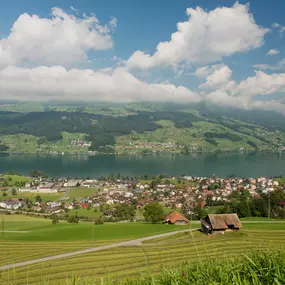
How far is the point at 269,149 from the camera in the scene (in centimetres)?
16475

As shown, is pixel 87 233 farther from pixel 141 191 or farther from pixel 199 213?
pixel 141 191

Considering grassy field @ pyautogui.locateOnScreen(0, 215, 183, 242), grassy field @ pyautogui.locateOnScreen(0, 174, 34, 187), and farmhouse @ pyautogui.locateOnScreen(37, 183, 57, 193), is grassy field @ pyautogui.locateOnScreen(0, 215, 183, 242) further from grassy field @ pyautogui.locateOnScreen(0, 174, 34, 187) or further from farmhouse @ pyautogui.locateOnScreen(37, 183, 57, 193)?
grassy field @ pyautogui.locateOnScreen(0, 174, 34, 187)

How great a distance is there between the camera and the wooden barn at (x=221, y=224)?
20922 millimetres

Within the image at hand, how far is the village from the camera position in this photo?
48562mm

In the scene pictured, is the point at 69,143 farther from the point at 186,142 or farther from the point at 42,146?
the point at 186,142

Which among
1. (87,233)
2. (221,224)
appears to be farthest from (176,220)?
(221,224)

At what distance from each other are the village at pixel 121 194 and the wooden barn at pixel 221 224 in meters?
22.2

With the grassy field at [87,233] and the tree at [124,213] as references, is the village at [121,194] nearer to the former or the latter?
the tree at [124,213]

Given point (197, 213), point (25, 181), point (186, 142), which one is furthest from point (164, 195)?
point (186, 142)

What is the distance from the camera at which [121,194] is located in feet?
213

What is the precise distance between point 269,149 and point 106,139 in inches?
4167

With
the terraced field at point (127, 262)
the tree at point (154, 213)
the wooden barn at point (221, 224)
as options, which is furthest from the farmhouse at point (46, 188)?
the wooden barn at point (221, 224)

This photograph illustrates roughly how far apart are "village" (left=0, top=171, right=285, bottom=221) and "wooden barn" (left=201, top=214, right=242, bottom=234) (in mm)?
22238

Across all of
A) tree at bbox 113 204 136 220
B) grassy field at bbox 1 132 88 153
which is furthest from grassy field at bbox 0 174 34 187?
grassy field at bbox 1 132 88 153
